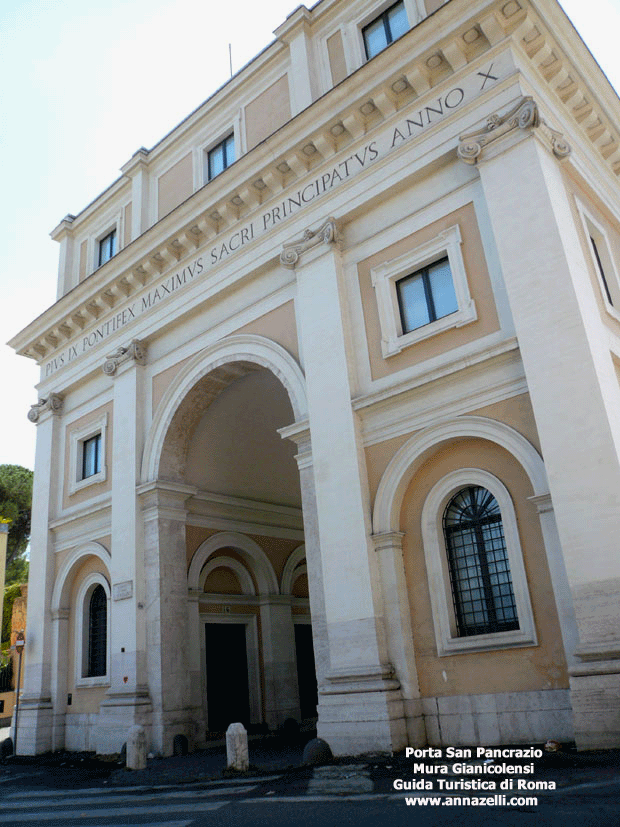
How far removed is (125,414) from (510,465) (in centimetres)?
926

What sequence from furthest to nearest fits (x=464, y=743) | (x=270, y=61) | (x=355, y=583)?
(x=270, y=61), (x=355, y=583), (x=464, y=743)


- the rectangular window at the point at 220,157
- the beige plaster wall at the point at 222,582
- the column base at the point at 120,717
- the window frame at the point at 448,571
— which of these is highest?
the rectangular window at the point at 220,157

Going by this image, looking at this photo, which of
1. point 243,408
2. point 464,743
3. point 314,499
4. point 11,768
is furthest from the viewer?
point 243,408

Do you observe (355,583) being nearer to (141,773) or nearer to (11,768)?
(141,773)

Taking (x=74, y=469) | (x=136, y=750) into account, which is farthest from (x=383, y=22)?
(x=136, y=750)

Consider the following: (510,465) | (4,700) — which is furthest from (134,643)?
(4,700)

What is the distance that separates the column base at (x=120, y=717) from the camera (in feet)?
44.5

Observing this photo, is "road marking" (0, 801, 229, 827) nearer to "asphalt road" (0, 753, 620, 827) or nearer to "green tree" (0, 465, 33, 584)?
"asphalt road" (0, 753, 620, 827)

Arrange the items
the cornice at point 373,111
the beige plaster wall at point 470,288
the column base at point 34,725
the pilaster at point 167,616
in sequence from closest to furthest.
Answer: the beige plaster wall at point 470,288 → the cornice at point 373,111 → the pilaster at point 167,616 → the column base at point 34,725

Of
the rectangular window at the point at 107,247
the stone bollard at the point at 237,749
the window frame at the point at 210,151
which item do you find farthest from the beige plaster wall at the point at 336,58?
the stone bollard at the point at 237,749

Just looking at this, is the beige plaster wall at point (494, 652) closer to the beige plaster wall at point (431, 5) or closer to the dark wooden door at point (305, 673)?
the beige plaster wall at point (431, 5)

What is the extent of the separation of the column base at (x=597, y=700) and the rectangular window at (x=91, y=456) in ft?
40.2

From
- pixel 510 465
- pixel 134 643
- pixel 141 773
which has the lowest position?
pixel 141 773

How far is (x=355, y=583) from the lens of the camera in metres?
10.7
